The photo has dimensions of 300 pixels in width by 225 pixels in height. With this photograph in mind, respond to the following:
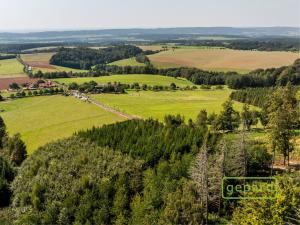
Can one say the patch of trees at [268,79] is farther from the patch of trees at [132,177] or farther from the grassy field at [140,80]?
the patch of trees at [132,177]

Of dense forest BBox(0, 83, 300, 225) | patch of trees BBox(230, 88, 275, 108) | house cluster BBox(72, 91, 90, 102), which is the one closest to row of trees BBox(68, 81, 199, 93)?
house cluster BBox(72, 91, 90, 102)

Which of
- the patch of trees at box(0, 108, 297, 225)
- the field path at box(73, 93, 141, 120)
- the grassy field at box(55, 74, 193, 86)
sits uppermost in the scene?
the patch of trees at box(0, 108, 297, 225)

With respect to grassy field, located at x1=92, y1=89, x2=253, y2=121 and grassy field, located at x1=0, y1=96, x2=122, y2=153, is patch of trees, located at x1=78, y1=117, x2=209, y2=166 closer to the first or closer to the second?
grassy field, located at x1=0, y1=96, x2=122, y2=153

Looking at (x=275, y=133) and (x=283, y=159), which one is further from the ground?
(x=275, y=133)

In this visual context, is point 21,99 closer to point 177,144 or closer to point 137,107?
point 137,107

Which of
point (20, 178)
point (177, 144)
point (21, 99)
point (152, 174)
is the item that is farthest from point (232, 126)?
point (21, 99)

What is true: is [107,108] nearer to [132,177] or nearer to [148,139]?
[148,139]

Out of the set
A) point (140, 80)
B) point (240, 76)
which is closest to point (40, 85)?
point (140, 80)
